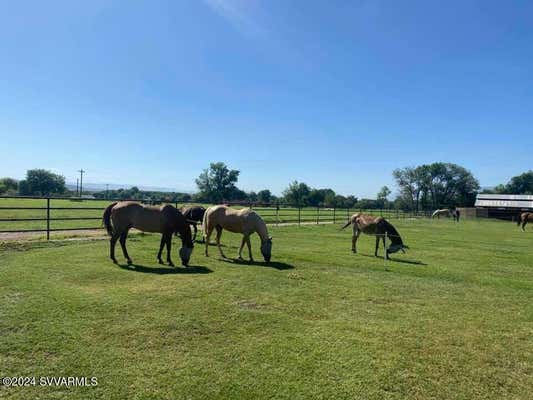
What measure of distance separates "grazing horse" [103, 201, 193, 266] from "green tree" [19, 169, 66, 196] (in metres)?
96.8

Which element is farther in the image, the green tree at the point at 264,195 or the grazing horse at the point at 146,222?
the green tree at the point at 264,195

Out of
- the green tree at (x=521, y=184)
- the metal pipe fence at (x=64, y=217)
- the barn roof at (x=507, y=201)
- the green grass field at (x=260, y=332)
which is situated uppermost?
the green tree at (x=521, y=184)

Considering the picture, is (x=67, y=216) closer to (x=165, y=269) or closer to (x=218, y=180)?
(x=165, y=269)

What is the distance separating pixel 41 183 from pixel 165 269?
103149mm

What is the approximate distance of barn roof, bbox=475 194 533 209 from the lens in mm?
58094

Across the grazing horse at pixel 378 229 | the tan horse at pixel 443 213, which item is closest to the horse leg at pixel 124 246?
the grazing horse at pixel 378 229

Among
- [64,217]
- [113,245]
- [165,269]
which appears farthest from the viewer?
[64,217]

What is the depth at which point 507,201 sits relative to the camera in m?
60.8

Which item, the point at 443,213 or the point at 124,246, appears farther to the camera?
the point at 443,213

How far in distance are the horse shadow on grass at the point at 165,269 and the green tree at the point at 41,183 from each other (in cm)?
9773

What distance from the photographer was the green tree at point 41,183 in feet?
298

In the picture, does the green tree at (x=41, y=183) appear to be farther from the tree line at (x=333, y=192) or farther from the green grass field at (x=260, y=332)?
the green grass field at (x=260, y=332)

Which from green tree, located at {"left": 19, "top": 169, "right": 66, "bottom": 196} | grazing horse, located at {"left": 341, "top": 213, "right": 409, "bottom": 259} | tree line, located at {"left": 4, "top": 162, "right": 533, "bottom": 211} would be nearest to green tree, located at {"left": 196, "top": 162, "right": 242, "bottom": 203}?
tree line, located at {"left": 4, "top": 162, "right": 533, "bottom": 211}

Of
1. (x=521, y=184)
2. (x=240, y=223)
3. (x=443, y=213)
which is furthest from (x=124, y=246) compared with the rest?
(x=521, y=184)
